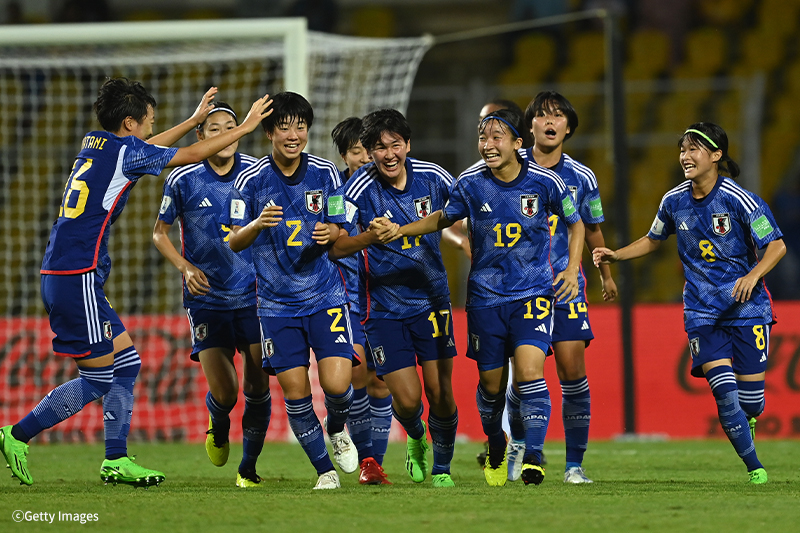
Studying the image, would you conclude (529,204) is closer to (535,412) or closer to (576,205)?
(576,205)

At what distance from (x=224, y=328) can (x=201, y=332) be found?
0.47 ft

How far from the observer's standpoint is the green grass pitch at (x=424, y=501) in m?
4.35

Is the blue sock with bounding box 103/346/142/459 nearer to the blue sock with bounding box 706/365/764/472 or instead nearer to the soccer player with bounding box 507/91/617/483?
the soccer player with bounding box 507/91/617/483

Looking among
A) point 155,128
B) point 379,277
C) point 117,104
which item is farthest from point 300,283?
point 155,128

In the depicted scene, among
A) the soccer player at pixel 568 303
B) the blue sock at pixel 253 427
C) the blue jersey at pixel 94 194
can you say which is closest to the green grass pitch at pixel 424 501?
the blue sock at pixel 253 427

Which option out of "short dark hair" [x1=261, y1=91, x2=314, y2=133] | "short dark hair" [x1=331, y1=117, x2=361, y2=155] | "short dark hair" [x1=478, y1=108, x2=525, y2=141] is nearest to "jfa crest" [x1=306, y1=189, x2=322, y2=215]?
"short dark hair" [x1=261, y1=91, x2=314, y2=133]

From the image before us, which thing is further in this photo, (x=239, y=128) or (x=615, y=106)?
(x=615, y=106)

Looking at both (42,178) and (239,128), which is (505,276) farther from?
(42,178)

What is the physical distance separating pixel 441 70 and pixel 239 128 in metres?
10.4

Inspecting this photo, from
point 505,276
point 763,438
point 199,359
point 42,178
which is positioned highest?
point 42,178

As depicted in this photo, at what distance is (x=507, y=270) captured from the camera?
5.86 meters

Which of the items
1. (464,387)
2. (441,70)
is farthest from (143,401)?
(441,70)

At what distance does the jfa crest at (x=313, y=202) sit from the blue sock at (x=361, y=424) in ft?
4.31

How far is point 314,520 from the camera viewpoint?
4.46 meters
